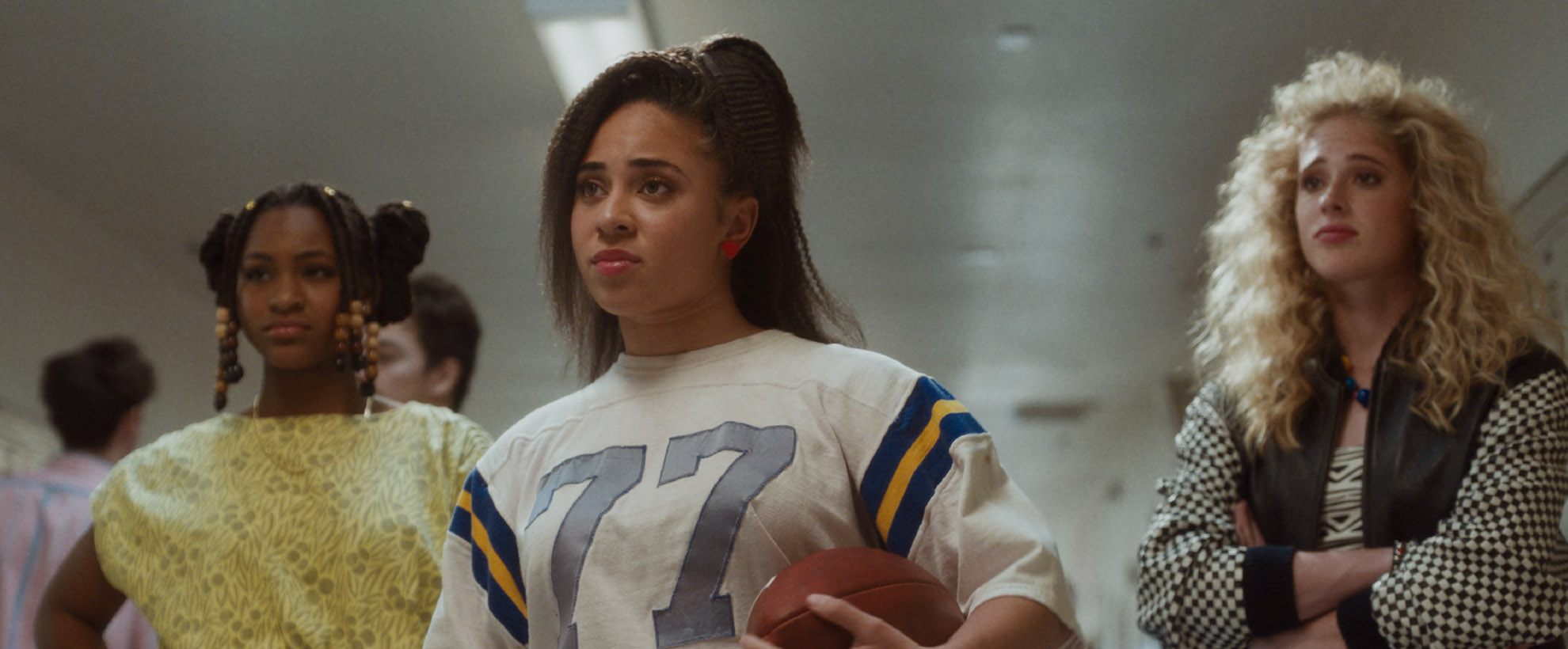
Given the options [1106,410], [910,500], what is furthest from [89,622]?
[1106,410]

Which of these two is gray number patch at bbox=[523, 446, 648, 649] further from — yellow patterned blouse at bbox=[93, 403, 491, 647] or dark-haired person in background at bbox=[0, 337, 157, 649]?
dark-haired person in background at bbox=[0, 337, 157, 649]

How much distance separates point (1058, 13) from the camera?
5625mm

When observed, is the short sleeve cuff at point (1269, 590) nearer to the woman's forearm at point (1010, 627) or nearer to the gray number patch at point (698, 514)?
the woman's forearm at point (1010, 627)

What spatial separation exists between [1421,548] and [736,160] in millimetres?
1221

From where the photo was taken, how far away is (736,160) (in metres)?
1.88

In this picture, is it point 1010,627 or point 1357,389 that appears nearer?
point 1010,627

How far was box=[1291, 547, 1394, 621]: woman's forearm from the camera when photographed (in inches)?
88.8

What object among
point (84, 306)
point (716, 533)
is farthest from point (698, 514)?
point (84, 306)

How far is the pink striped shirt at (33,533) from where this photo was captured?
11.2ft

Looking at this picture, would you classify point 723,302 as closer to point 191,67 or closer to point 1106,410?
point 191,67

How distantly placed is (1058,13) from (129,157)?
4242 millimetres

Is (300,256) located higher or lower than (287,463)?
higher

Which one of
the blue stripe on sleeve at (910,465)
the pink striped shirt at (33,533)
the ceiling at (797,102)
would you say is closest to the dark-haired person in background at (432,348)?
the pink striped shirt at (33,533)

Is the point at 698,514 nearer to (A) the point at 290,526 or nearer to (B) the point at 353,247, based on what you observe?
Result: (A) the point at 290,526
